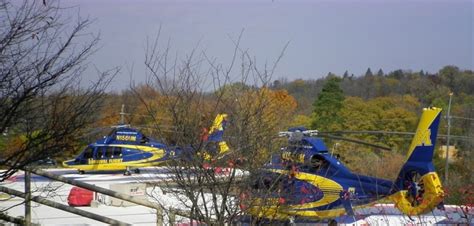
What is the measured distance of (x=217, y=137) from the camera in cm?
467

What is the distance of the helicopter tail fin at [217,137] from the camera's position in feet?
14.6

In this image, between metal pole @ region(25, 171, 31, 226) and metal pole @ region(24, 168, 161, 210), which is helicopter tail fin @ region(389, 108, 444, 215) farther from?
metal pole @ region(25, 171, 31, 226)

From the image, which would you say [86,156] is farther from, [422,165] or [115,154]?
[422,165]

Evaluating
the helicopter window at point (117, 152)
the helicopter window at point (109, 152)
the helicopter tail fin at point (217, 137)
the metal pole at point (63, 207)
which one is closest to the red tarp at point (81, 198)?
the metal pole at point (63, 207)

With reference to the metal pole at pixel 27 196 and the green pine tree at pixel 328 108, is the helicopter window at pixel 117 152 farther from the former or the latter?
the metal pole at pixel 27 196

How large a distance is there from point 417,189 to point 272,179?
930 cm

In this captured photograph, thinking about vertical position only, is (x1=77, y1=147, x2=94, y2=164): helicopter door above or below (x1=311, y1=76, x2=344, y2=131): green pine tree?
below

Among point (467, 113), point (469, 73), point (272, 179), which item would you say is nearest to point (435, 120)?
point (272, 179)

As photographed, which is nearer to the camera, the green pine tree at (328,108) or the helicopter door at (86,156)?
the helicopter door at (86,156)

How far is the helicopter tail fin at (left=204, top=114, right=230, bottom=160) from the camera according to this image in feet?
14.6

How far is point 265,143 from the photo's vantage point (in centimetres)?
476

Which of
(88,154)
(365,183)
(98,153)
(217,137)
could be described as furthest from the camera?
(98,153)

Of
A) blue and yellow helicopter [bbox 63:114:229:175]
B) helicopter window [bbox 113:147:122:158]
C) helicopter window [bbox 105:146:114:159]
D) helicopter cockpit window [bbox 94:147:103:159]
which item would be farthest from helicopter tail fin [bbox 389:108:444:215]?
helicopter cockpit window [bbox 94:147:103:159]

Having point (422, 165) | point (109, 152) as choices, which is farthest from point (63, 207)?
point (109, 152)
